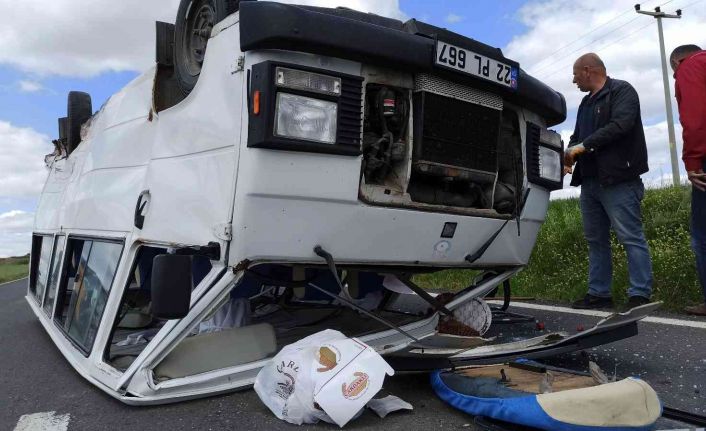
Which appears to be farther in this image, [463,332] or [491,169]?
[463,332]

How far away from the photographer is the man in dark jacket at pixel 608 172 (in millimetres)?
3998

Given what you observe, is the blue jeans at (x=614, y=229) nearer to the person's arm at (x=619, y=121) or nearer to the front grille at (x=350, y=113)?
the person's arm at (x=619, y=121)

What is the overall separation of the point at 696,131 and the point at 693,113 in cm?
11

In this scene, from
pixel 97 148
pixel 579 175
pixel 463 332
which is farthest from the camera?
pixel 579 175

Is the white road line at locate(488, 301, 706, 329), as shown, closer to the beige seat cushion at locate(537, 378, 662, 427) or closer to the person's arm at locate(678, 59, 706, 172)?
the person's arm at locate(678, 59, 706, 172)

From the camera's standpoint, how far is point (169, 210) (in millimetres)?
2723

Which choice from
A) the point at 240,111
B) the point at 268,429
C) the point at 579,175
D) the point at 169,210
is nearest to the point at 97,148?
the point at 169,210

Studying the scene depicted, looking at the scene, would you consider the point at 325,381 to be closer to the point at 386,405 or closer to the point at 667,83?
the point at 386,405

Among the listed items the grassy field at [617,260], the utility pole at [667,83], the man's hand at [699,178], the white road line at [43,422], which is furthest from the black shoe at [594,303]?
the utility pole at [667,83]

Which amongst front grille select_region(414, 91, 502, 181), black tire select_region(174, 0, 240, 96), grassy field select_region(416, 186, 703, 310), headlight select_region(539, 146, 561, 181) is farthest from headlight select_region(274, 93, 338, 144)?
grassy field select_region(416, 186, 703, 310)

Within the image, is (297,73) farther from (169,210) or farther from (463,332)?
(463,332)

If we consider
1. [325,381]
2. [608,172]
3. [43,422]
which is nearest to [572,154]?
[608,172]

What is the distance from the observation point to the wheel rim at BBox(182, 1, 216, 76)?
2.89 m

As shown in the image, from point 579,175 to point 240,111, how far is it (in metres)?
2.92
